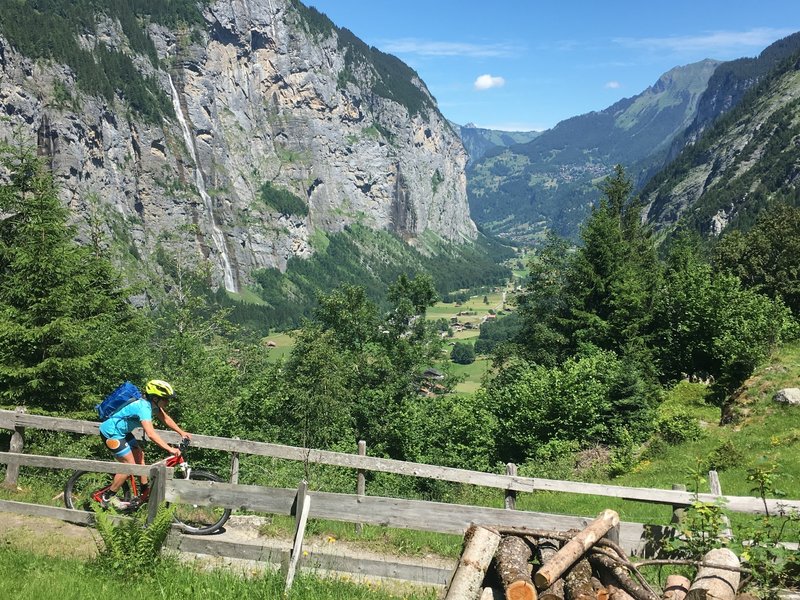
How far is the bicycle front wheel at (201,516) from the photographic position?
33.4 ft

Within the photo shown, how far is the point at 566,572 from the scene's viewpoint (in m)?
6.92

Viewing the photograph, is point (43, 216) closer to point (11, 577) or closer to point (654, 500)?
point (11, 577)

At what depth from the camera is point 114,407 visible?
33.1 ft

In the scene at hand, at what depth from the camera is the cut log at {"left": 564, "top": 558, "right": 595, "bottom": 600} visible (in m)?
6.60

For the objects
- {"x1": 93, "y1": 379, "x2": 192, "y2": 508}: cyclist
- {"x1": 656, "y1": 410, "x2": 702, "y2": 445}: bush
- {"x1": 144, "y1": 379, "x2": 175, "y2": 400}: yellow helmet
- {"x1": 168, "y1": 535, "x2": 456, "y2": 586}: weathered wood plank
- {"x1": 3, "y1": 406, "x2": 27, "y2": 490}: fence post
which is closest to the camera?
{"x1": 168, "y1": 535, "x2": 456, "y2": 586}: weathered wood plank

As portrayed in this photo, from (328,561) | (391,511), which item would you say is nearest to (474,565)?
(391,511)

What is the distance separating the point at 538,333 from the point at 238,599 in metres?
34.3

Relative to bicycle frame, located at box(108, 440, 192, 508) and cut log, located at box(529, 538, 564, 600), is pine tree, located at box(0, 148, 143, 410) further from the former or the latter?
cut log, located at box(529, 538, 564, 600)

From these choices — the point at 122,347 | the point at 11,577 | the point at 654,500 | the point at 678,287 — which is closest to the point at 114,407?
the point at 11,577

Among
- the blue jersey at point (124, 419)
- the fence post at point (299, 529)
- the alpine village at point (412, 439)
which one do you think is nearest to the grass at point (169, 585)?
the alpine village at point (412, 439)

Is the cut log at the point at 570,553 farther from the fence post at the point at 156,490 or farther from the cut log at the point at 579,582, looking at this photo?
the fence post at the point at 156,490

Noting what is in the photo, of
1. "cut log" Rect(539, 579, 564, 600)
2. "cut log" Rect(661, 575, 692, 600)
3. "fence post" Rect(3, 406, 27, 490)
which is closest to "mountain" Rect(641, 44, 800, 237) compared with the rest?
"cut log" Rect(661, 575, 692, 600)

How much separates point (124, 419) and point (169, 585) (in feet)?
12.4

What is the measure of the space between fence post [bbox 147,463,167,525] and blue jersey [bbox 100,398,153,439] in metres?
2.09
